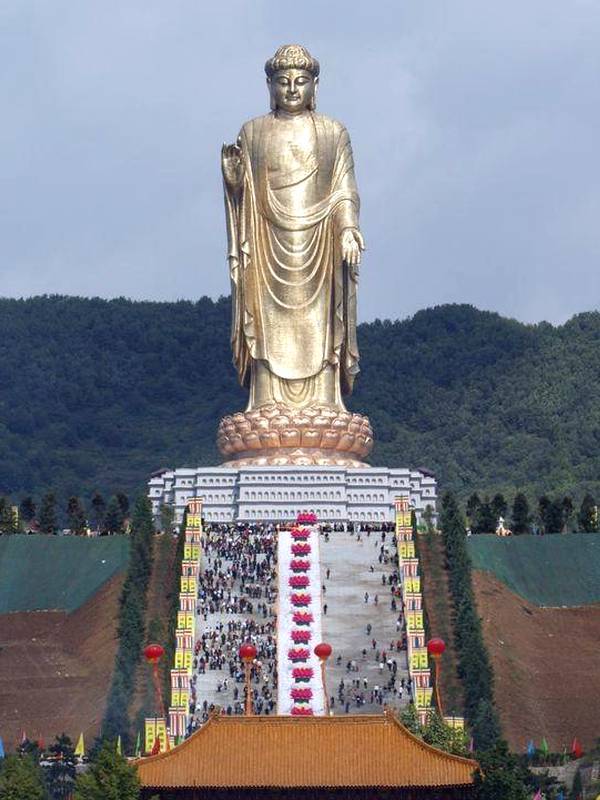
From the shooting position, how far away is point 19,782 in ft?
93.4

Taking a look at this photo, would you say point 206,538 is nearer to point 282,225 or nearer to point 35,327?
point 282,225

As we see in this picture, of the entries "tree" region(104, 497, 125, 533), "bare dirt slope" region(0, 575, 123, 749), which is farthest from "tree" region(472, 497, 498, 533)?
"bare dirt slope" region(0, 575, 123, 749)

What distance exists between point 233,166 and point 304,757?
16950 millimetres

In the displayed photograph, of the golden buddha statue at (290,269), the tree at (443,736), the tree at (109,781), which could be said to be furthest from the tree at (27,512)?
the tree at (109,781)

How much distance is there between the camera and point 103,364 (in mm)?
77750

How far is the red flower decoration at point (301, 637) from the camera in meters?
36.8

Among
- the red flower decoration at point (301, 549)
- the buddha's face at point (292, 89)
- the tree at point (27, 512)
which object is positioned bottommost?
the red flower decoration at point (301, 549)

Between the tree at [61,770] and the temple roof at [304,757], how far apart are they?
3115mm

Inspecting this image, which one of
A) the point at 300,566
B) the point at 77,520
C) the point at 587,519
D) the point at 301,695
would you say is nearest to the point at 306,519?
the point at 300,566

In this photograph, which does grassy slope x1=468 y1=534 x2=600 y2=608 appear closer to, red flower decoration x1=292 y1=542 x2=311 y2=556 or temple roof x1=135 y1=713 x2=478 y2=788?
red flower decoration x1=292 y1=542 x2=311 y2=556

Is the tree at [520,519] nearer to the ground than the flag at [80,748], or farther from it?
farther from it

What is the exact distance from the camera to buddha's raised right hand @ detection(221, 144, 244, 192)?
4406cm

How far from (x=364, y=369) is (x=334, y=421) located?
3236 centimetres

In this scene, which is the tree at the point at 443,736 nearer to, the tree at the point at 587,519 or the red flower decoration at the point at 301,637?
the red flower decoration at the point at 301,637
